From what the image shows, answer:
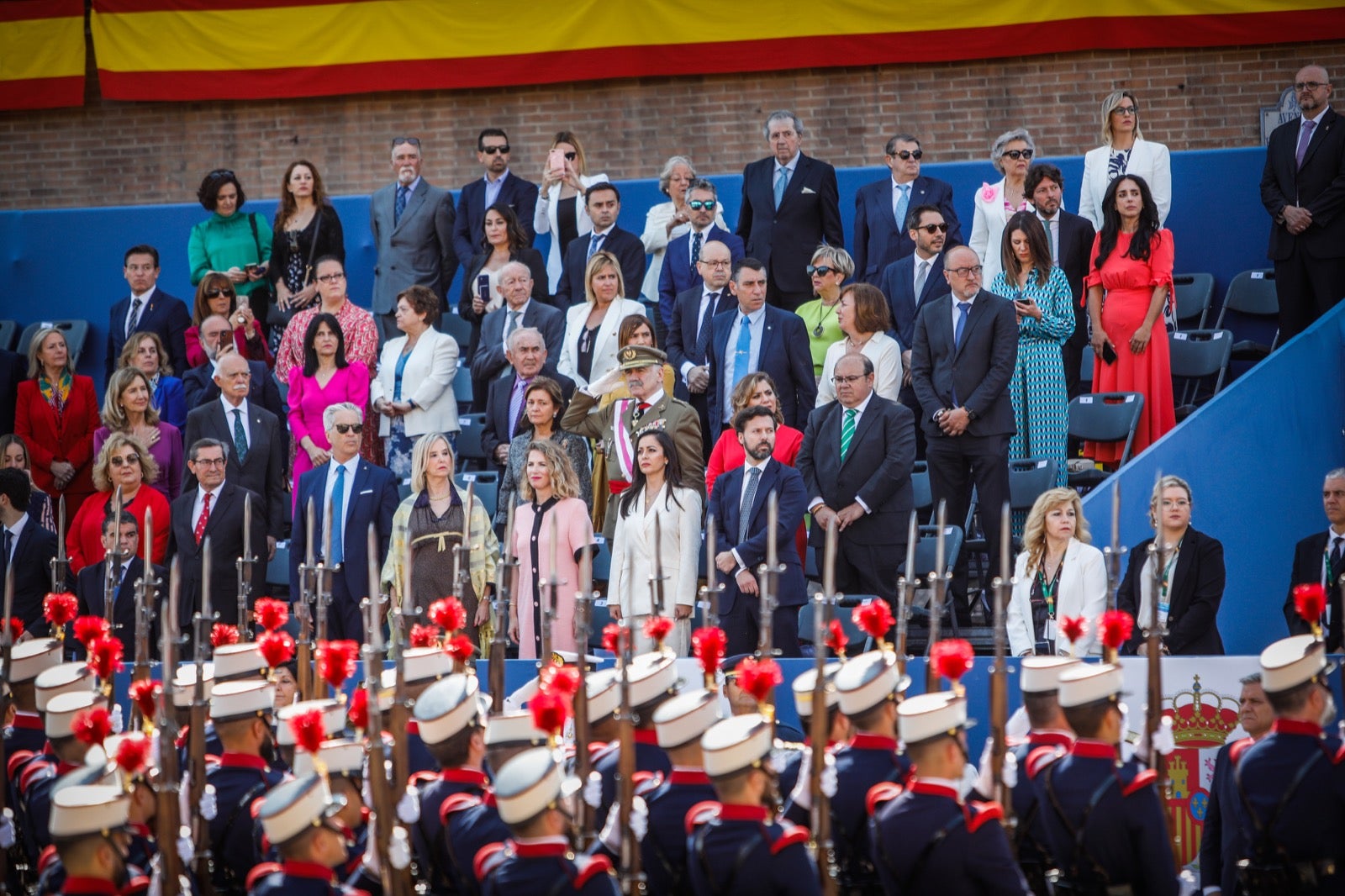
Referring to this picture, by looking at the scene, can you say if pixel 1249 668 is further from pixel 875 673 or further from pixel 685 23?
pixel 685 23

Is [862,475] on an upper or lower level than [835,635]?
upper

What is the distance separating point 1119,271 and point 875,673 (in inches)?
193

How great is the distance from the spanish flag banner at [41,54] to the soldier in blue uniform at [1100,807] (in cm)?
1127

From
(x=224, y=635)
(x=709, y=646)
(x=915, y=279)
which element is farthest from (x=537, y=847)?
(x=915, y=279)

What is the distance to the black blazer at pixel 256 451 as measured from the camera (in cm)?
909

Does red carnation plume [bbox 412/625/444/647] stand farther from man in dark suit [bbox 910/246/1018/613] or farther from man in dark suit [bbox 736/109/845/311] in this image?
man in dark suit [bbox 736/109/845/311]

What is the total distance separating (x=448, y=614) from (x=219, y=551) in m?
2.50

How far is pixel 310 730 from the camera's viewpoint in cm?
501

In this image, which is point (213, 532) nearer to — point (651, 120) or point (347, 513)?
point (347, 513)

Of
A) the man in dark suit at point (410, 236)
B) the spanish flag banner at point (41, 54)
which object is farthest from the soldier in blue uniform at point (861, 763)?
the spanish flag banner at point (41, 54)

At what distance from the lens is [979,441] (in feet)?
27.7

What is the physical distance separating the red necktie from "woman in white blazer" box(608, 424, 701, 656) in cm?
216

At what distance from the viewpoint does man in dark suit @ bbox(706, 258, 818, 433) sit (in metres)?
8.92

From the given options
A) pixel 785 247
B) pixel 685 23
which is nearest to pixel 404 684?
pixel 785 247
